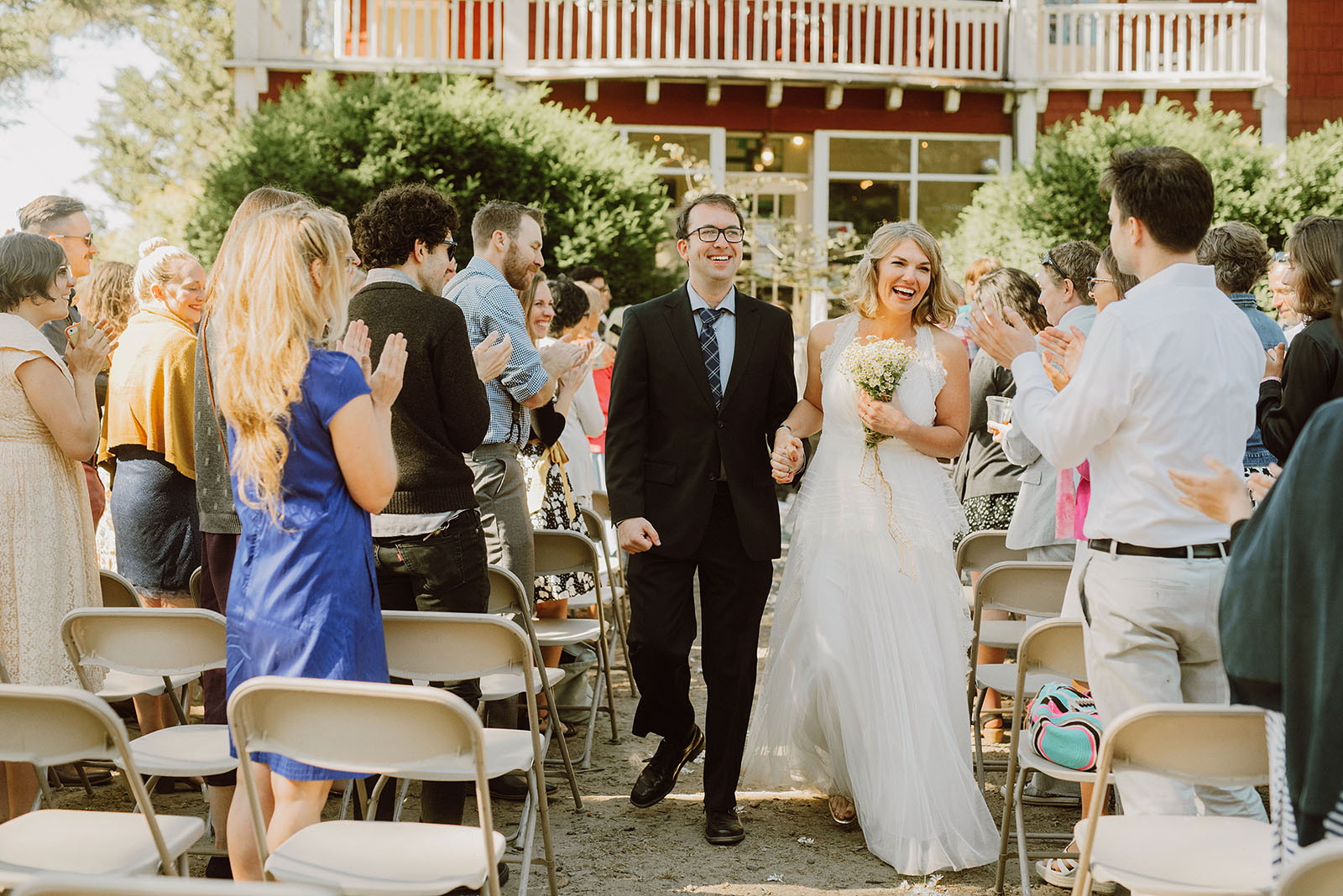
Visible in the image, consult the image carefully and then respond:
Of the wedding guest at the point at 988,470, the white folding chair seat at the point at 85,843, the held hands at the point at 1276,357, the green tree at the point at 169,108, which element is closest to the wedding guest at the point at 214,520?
the white folding chair seat at the point at 85,843

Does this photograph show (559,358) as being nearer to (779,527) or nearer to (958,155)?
(779,527)

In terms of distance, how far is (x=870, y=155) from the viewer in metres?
17.6

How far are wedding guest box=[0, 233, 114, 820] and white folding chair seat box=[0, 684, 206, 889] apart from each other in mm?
1185

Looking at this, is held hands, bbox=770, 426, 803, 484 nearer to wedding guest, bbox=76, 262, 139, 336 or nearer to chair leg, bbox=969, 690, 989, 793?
chair leg, bbox=969, 690, 989, 793

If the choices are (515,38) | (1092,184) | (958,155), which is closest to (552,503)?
(1092,184)

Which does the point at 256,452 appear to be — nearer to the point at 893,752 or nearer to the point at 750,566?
the point at 750,566

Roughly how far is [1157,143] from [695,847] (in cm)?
1263

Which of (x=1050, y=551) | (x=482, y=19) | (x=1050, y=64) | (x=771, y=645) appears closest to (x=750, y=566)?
(x=771, y=645)

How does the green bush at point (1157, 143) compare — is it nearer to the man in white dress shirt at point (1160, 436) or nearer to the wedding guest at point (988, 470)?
the wedding guest at point (988, 470)

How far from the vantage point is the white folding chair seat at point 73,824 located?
238 centimetres

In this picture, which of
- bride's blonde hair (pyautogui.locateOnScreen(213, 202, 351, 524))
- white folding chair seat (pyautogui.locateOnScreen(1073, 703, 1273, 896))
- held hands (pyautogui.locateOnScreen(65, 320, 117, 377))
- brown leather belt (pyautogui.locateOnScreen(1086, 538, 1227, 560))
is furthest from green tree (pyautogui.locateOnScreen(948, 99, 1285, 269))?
bride's blonde hair (pyautogui.locateOnScreen(213, 202, 351, 524))

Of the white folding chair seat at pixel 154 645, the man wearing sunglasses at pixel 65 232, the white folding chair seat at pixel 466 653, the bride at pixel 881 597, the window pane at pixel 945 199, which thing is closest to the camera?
the white folding chair seat at pixel 466 653

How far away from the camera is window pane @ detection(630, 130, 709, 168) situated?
1708cm

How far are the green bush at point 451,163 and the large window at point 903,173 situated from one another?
16.6 feet
